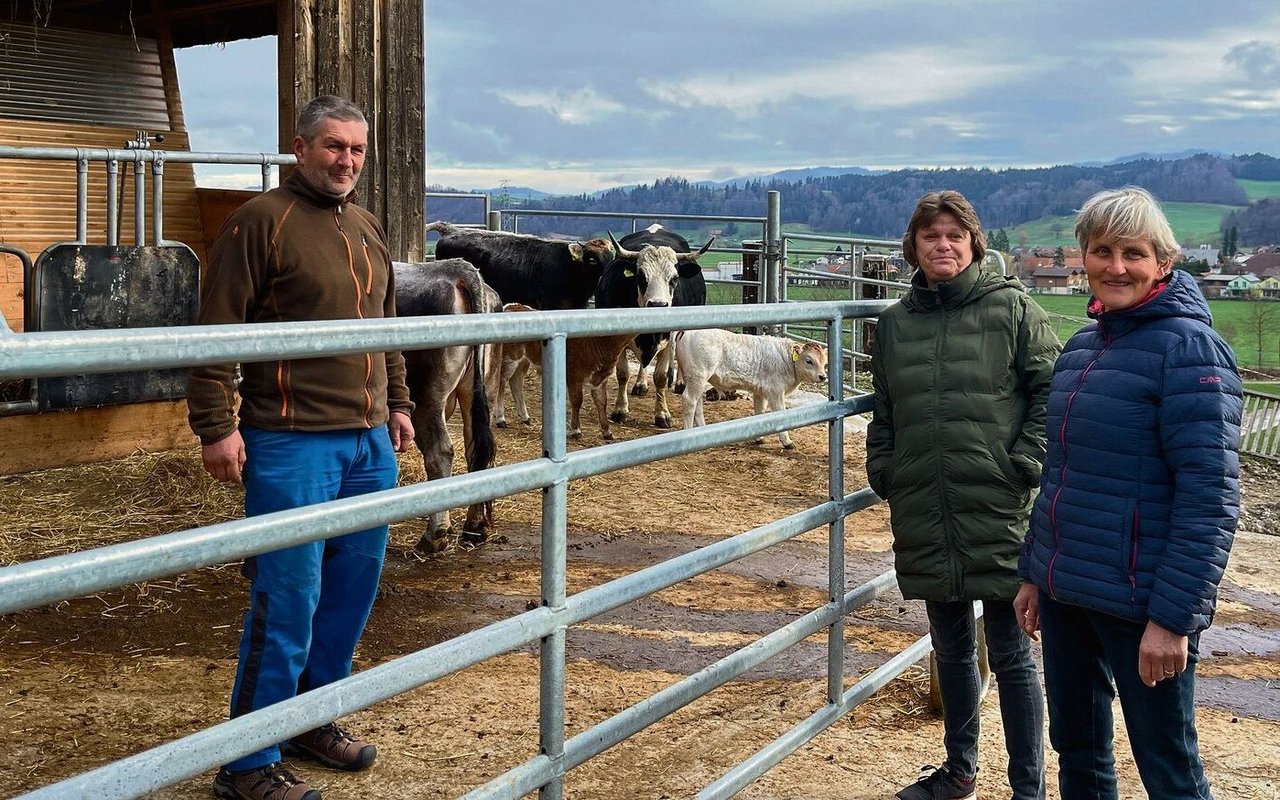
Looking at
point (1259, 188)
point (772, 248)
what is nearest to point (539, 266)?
point (772, 248)

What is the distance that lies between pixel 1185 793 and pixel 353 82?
24.4ft

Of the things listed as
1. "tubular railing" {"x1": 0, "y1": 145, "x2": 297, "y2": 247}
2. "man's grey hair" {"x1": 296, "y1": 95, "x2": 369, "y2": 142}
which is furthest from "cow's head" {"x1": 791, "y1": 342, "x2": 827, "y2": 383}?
"man's grey hair" {"x1": 296, "y1": 95, "x2": 369, "y2": 142}

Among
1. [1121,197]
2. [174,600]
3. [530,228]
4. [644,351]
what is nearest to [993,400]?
[1121,197]

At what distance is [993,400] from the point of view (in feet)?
10.5

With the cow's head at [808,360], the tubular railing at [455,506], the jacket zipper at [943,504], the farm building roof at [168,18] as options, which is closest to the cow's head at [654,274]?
the cow's head at [808,360]

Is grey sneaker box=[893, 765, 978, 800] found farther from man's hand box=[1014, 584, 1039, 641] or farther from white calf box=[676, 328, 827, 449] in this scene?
white calf box=[676, 328, 827, 449]

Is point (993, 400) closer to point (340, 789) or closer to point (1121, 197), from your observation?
point (1121, 197)

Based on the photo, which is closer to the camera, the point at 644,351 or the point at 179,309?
the point at 179,309

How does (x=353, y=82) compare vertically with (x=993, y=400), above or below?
above

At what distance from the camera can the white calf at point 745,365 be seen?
985cm

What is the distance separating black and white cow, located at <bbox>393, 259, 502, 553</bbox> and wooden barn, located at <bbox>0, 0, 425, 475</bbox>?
1489mm

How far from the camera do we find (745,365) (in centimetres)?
1005

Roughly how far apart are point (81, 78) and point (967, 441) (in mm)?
10025

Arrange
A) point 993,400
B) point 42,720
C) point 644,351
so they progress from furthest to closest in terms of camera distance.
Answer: point 644,351 → point 42,720 → point 993,400
